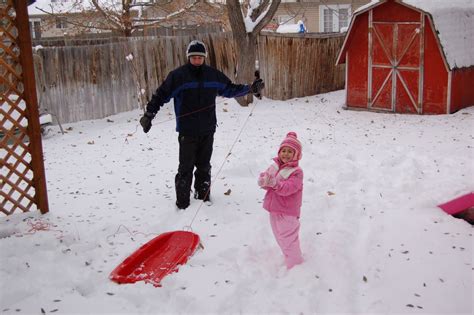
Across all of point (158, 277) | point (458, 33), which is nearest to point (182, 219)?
point (158, 277)

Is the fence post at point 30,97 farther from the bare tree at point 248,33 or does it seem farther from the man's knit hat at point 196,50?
the bare tree at point 248,33

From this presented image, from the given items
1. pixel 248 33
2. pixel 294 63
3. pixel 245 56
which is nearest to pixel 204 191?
pixel 245 56

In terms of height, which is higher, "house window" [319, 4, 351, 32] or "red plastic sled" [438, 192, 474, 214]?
"house window" [319, 4, 351, 32]

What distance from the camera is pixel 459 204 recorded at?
226 inches

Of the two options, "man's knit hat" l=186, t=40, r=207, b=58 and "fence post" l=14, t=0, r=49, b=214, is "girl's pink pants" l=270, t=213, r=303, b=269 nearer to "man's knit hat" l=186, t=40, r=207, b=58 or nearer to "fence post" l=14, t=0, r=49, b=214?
"man's knit hat" l=186, t=40, r=207, b=58

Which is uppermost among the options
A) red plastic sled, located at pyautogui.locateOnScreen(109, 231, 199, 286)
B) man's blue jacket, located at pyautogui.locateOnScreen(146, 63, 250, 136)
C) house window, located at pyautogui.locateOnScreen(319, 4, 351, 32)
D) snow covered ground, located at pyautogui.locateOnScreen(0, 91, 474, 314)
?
house window, located at pyautogui.locateOnScreen(319, 4, 351, 32)

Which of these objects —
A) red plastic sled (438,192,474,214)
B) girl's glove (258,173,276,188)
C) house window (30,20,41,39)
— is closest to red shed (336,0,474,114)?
red plastic sled (438,192,474,214)

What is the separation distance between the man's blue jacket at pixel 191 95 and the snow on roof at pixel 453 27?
24.2ft

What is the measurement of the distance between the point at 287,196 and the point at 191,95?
6.71 feet

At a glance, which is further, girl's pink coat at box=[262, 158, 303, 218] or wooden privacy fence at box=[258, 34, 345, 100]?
wooden privacy fence at box=[258, 34, 345, 100]

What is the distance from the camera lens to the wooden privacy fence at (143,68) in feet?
39.3

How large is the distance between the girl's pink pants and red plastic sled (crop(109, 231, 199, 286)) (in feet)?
2.82

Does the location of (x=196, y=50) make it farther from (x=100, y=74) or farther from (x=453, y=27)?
(x=453, y=27)

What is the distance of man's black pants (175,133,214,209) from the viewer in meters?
6.13
